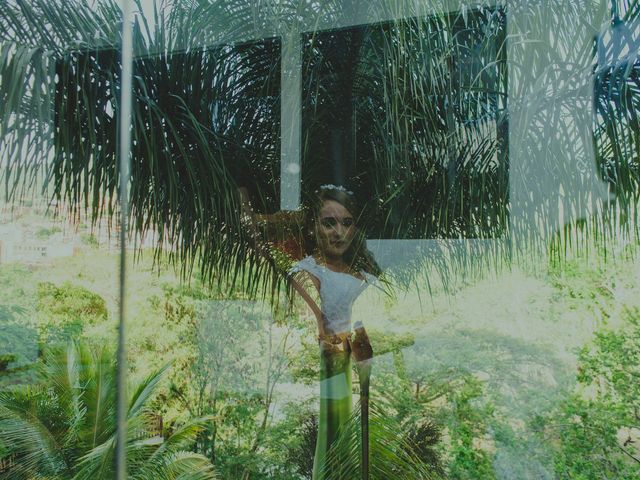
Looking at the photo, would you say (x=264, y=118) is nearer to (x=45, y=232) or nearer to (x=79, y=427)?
(x=45, y=232)

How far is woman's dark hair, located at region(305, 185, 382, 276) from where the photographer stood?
3.99 ft

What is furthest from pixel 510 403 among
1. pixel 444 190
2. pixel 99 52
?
pixel 99 52

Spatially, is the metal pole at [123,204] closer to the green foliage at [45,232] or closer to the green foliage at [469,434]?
the green foliage at [45,232]

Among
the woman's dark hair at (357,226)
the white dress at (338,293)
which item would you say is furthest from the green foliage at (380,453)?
the woman's dark hair at (357,226)

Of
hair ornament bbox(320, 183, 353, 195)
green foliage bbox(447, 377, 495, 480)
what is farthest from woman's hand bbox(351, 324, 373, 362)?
hair ornament bbox(320, 183, 353, 195)

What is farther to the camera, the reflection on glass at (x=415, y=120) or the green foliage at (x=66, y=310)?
the green foliage at (x=66, y=310)

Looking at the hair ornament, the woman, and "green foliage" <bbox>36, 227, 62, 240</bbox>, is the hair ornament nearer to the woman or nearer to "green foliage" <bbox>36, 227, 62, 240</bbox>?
the woman

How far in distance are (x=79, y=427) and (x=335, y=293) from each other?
695mm

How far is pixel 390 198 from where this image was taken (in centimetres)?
122

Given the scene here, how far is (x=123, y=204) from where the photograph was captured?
4.37ft

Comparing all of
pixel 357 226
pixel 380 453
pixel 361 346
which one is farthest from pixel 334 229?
pixel 380 453

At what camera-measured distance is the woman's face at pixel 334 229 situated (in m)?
1.24

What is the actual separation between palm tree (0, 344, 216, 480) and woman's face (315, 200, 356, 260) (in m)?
0.50

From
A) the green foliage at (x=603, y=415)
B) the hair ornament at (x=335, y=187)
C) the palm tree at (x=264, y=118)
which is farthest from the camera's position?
the hair ornament at (x=335, y=187)
